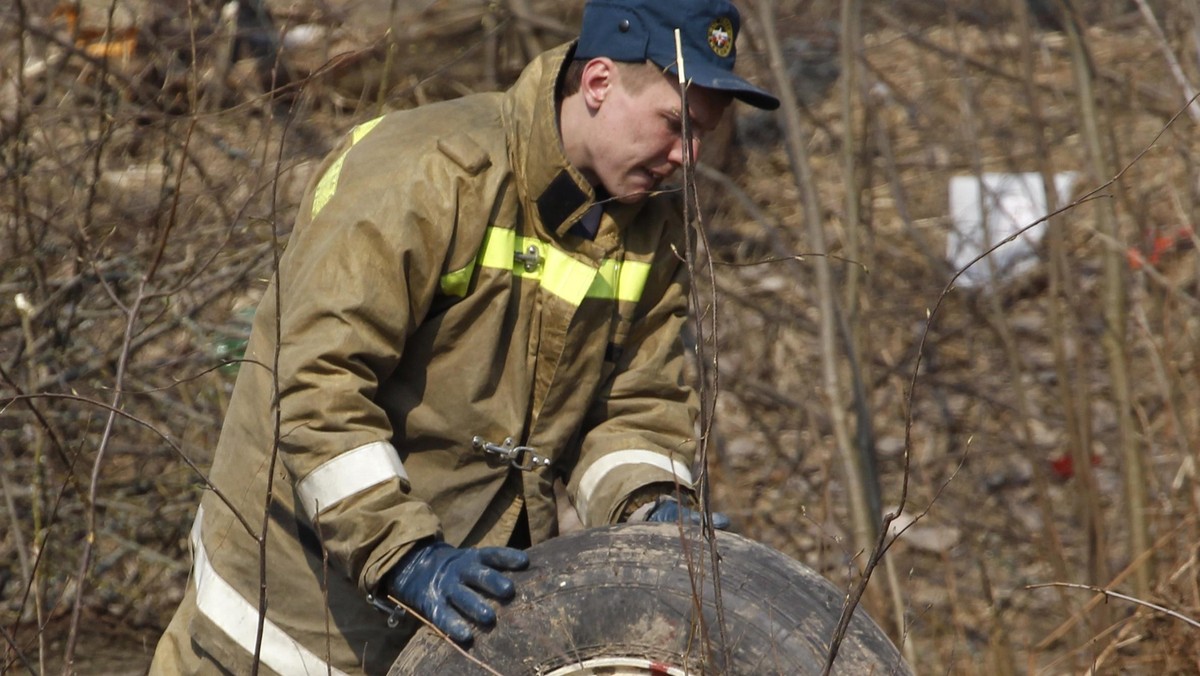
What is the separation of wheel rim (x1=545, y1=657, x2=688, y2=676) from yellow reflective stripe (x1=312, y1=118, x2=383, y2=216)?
1.01 m

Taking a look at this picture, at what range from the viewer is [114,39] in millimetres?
5273

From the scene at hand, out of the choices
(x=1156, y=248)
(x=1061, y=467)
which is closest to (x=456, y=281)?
(x=1156, y=248)

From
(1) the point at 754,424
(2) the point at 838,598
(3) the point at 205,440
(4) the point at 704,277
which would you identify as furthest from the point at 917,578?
(2) the point at 838,598

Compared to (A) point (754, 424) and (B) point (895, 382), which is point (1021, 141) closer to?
(B) point (895, 382)

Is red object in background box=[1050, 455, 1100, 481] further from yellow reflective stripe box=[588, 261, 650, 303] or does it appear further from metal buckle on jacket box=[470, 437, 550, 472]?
metal buckle on jacket box=[470, 437, 550, 472]

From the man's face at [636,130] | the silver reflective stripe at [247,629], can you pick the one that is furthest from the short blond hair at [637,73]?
the silver reflective stripe at [247,629]

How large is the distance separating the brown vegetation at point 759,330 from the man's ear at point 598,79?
2.29 ft

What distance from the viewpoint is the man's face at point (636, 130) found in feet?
9.66

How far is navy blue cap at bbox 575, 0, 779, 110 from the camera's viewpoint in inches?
Answer: 116

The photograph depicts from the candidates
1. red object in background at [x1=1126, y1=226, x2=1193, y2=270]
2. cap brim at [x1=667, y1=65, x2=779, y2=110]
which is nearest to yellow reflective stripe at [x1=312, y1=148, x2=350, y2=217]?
cap brim at [x1=667, y1=65, x2=779, y2=110]

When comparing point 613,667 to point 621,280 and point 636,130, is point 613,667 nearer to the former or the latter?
point 621,280

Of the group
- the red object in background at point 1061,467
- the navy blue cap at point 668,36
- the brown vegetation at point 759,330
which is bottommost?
the red object in background at point 1061,467

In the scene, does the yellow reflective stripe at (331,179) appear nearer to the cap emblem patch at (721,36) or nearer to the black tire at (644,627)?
the cap emblem patch at (721,36)

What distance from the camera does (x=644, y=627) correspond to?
8.23ft
